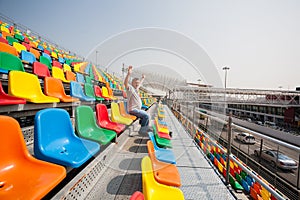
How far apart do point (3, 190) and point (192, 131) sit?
11.6ft

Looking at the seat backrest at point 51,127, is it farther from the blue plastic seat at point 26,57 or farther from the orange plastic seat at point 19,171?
the blue plastic seat at point 26,57

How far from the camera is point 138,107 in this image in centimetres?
284

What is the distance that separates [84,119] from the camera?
5.74 ft

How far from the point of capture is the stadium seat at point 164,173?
4.08 ft

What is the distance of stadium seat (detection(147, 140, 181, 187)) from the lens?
48.9 inches

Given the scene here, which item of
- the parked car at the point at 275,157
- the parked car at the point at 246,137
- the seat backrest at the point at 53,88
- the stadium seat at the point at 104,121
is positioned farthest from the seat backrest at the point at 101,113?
the parked car at the point at 275,157

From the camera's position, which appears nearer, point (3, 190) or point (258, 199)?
point (3, 190)

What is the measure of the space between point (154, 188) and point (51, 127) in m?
0.96

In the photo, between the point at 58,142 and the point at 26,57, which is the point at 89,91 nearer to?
the point at 26,57

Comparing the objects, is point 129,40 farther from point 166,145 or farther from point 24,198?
point 24,198

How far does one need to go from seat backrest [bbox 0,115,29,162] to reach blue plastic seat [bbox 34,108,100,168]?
8cm

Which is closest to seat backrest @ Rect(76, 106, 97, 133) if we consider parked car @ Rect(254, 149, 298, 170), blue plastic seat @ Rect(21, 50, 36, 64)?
parked car @ Rect(254, 149, 298, 170)

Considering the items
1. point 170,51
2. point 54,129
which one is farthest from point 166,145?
point 170,51

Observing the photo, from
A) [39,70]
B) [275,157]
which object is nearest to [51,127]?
[39,70]
